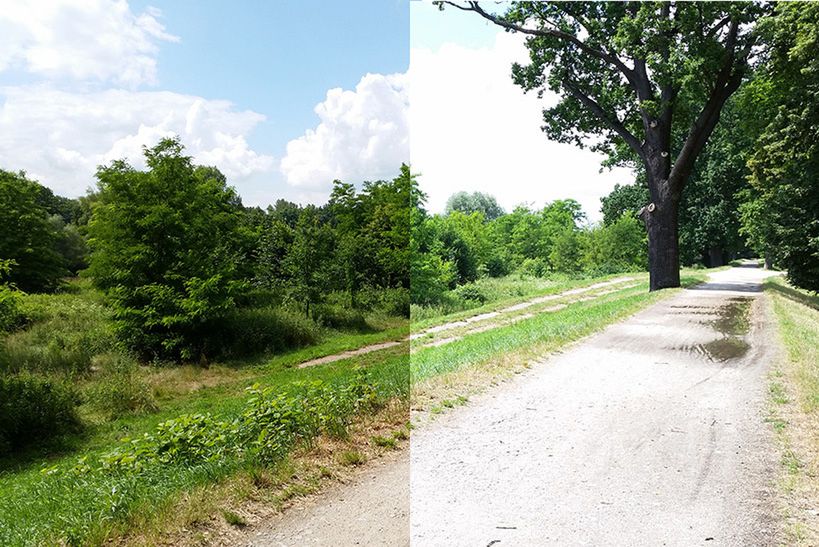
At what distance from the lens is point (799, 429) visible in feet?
15.4

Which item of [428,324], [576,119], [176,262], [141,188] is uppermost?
[576,119]

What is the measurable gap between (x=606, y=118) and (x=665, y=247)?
5.18m

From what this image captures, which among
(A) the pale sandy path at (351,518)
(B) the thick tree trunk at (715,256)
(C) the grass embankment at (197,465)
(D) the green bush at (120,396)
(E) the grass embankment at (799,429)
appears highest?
(B) the thick tree trunk at (715,256)

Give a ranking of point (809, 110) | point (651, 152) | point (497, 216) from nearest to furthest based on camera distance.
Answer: point (809, 110), point (651, 152), point (497, 216)

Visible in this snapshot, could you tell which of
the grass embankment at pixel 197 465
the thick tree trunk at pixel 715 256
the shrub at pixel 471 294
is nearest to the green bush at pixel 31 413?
the grass embankment at pixel 197 465

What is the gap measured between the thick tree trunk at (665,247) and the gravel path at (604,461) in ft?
40.9

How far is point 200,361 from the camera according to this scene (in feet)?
70.5

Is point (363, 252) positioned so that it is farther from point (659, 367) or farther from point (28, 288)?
point (659, 367)

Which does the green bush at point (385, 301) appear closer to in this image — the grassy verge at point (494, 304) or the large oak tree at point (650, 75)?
the grassy verge at point (494, 304)

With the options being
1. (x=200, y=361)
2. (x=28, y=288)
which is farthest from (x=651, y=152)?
(x=28, y=288)

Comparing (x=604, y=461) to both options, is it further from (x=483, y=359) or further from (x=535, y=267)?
(x=535, y=267)

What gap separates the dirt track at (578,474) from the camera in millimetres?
3174

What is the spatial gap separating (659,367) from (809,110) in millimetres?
11444

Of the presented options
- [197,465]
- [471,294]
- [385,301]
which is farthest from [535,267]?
[197,465]
